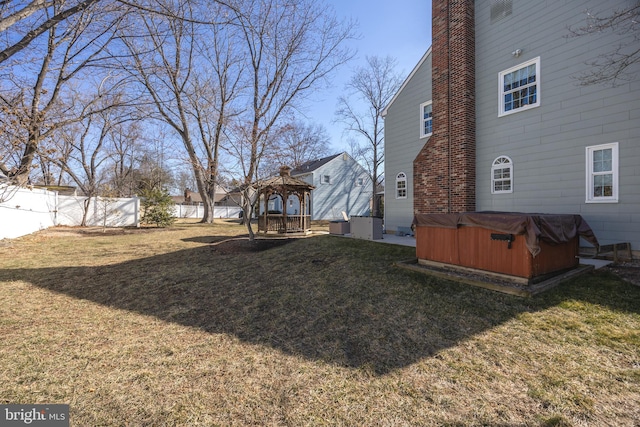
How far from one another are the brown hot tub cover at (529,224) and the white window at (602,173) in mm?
1706

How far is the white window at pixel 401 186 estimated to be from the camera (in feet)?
39.4

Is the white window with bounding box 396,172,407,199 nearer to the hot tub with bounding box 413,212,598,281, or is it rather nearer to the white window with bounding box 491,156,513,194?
the white window with bounding box 491,156,513,194

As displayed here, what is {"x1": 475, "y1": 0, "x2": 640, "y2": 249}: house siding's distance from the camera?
6.35 metres

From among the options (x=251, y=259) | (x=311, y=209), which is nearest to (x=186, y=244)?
(x=251, y=259)

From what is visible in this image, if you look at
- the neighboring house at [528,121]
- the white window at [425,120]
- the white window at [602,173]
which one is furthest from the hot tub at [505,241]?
the white window at [425,120]

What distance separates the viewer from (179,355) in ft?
9.82

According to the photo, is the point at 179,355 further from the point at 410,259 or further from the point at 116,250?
the point at 116,250

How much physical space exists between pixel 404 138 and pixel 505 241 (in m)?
8.28

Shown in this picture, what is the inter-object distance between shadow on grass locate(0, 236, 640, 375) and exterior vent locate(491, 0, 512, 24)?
26.7 ft

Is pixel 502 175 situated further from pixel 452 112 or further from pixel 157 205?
pixel 157 205

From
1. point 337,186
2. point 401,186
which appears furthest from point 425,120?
point 337,186

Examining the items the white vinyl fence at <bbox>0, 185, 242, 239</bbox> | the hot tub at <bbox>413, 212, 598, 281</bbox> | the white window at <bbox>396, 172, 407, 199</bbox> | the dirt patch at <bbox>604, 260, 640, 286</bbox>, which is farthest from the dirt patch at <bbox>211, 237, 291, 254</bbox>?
the dirt patch at <bbox>604, 260, 640, 286</bbox>

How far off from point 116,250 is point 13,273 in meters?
3.19

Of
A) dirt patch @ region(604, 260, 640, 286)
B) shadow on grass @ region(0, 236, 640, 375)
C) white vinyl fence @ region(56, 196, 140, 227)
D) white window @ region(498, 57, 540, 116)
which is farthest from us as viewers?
white vinyl fence @ region(56, 196, 140, 227)
